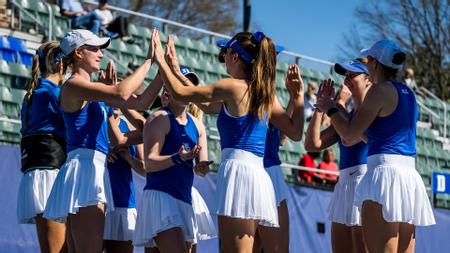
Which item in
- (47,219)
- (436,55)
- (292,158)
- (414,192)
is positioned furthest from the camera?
(436,55)

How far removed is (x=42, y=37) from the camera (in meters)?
15.4

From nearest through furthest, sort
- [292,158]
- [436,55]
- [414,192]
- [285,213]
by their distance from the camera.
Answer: [414,192], [285,213], [292,158], [436,55]

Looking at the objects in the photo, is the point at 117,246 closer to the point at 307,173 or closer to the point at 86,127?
the point at 86,127

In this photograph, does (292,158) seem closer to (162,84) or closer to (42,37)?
(42,37)

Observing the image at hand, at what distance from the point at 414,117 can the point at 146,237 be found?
6.34 ft

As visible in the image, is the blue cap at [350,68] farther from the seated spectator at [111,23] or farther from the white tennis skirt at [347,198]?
the seated spectator at [111,23]

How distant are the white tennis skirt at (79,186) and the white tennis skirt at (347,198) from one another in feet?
6.43

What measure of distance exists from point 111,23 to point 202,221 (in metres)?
9.33

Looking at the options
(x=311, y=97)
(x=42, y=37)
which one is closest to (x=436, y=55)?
(x=311, y=97)

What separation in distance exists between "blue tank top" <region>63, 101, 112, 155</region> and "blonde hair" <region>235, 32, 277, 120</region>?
1.06 meters

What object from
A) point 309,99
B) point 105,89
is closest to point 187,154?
point 105,89

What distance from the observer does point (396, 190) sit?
6848mm

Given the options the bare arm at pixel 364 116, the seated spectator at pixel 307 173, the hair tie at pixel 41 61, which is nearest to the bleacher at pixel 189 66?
Result: the seated spectator at pixel 307 173

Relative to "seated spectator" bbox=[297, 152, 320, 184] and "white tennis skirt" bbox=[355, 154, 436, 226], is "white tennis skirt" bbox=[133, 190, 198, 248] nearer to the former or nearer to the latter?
"white tennis skirt" bbox=[355, 154, 436, 226]
